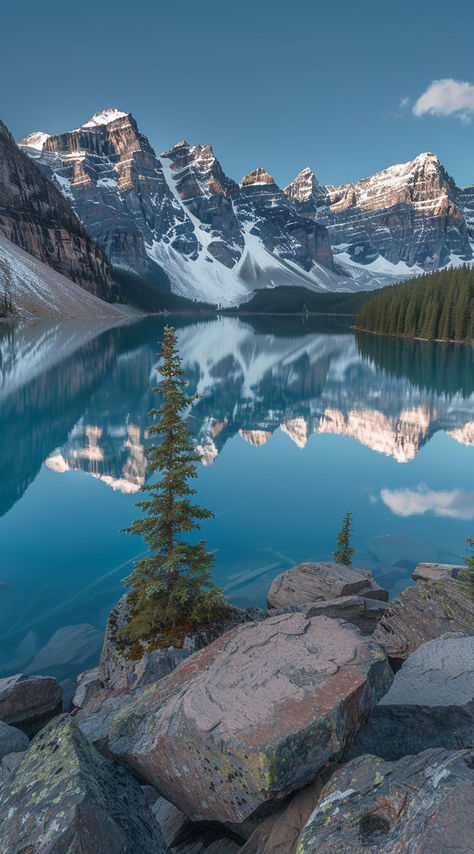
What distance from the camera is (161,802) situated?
571 cm

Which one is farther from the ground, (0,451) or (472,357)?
(472,357)

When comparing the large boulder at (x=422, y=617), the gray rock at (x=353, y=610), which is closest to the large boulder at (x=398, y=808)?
the large boulder at (x=422, y=617)

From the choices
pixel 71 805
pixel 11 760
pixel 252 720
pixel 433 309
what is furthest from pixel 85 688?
pixel 433 309

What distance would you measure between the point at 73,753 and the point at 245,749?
1880 mm

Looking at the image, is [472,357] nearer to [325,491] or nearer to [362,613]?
[325,491]

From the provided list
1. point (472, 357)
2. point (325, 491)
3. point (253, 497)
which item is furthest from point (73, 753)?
point (472, 357)

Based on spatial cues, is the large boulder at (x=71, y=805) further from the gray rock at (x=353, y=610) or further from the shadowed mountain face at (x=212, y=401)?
the shadowed mountain face at (x=212, y=401)

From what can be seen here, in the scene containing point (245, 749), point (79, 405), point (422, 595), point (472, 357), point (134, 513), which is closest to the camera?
point (245, 749)

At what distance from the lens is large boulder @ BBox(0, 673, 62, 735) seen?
8750 millimetres

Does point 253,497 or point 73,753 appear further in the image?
point 253,497

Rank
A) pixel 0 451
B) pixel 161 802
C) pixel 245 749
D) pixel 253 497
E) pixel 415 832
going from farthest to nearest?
pixel 0 451 → pixel 253 497 → pixel 161 802 → pixel 245 749 → pixel 415 832

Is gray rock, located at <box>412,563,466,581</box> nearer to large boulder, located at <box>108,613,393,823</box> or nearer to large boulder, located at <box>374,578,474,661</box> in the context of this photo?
large boulder, located at <box>374,578,474,661</box>

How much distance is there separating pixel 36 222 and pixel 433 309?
157m

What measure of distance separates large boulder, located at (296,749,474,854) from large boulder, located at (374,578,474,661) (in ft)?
15.0
